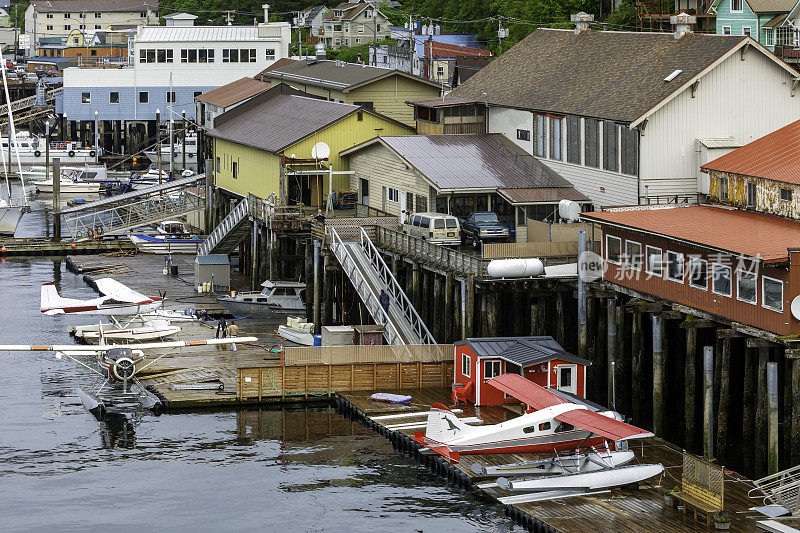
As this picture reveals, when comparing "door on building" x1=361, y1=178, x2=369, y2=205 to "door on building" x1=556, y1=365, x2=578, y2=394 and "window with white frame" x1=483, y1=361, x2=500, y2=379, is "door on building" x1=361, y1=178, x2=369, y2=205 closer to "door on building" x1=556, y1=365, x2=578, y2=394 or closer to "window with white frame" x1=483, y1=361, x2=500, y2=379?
"window with white frame" x1=483, y1=361, x2=500, y2=379

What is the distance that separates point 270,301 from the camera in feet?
251

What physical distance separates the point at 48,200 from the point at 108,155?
21.4 m

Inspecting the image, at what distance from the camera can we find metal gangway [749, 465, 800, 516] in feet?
133

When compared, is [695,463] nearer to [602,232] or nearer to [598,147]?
[602,232]

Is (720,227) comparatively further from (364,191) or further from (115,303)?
(115,303)

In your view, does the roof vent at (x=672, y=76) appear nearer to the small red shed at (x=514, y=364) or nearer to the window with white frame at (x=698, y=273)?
the window with white frame at (x=698, y=273)

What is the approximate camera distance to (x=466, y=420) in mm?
49844

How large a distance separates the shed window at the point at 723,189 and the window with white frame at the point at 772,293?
1273 cm

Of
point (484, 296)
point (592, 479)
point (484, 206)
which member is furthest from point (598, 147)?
point (592, 479)

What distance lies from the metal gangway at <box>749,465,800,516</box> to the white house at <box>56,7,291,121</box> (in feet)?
326

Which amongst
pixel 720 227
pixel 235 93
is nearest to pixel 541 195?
pixel 720 227

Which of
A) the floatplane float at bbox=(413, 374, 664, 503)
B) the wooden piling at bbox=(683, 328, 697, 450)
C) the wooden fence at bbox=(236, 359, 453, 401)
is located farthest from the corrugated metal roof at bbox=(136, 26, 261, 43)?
the wooden piling at bbox=(683, 328, 697, 450)

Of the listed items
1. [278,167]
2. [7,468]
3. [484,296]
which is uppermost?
[278,167]

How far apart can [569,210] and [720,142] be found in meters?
7.01
